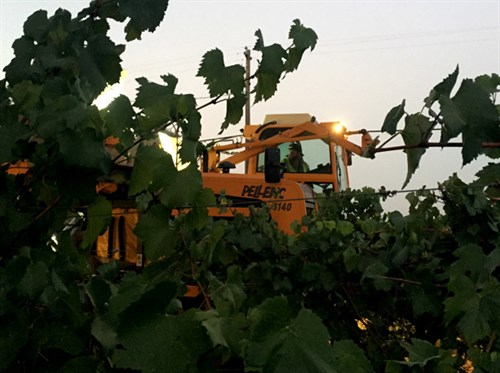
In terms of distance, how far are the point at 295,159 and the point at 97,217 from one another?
861 centimetres

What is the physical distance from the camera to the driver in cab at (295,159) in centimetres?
1006

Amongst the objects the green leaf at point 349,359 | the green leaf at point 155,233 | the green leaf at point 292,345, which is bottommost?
the green leaf at point 349,359

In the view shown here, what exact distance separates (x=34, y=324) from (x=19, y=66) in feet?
2.22

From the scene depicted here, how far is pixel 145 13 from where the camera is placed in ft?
5.30

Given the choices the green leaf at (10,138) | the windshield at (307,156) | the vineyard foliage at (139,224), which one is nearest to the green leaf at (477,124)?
the vineyard foliage at (139,224)

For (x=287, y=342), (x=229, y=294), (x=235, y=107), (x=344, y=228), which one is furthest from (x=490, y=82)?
(x=344, y=228)

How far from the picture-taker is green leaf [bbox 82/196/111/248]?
159cm

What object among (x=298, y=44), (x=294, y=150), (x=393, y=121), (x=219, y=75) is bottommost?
(x=393, y=121)

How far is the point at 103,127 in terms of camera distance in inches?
57.9

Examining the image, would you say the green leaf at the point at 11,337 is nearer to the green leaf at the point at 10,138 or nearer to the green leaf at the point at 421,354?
A: the green leaf at the point at 10,138

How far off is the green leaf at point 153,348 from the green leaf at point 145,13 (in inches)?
31.5

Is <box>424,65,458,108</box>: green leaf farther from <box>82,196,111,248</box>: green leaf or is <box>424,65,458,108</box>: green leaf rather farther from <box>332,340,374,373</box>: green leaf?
<box>82,196,111,248</box>: green leaf

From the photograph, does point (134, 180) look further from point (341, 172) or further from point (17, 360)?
point (341, 172)

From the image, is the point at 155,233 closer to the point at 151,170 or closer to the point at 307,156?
the point at 151,170
